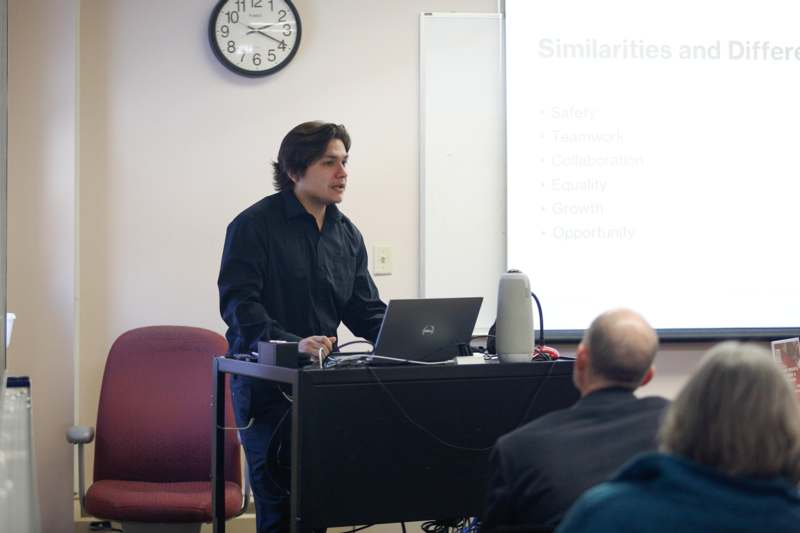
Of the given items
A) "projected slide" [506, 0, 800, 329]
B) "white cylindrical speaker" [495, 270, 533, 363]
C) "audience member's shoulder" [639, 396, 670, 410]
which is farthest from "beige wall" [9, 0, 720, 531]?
"audience member's shoulder" [639, 396, 670, 410]

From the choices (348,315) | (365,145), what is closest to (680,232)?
(365,145)

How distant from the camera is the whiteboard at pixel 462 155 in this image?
13.9 ft

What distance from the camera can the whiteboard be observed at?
4.23 metres

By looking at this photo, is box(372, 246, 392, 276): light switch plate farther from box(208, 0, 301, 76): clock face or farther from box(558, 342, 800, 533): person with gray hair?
box(558, 342, 800, 533): person with gray hair

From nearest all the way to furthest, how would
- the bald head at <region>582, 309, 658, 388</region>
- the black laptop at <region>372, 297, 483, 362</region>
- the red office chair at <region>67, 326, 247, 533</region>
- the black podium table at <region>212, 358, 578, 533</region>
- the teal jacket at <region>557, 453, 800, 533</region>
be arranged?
the teal jacket at <region>557, 453, 800, 533</region> → the bald head at <region>582, 309, 658, 388</region> → the black podium table at <region>212, 358, 578, 533</region> → the black laptop at <region>372, 297, 483, 362</region> → the red office chair at <region>67, 326, 247, 533</region>

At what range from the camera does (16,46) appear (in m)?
3.95

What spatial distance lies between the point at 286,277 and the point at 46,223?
146 centimetres

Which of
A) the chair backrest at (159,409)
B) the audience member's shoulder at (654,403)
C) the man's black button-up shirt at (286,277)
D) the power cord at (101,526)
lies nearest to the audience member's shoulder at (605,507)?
the audience member's shoulder at (654,403)

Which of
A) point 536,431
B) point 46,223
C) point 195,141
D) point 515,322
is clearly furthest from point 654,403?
point 46,223

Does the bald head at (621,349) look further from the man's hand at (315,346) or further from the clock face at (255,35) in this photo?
the clock face at (255,35)

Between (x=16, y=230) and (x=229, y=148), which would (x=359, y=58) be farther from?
(x=16, y=230)

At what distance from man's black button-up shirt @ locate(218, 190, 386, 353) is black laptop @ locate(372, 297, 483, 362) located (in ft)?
1.18

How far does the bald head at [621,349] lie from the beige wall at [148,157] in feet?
8.15

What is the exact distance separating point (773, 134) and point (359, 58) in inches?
76.1
